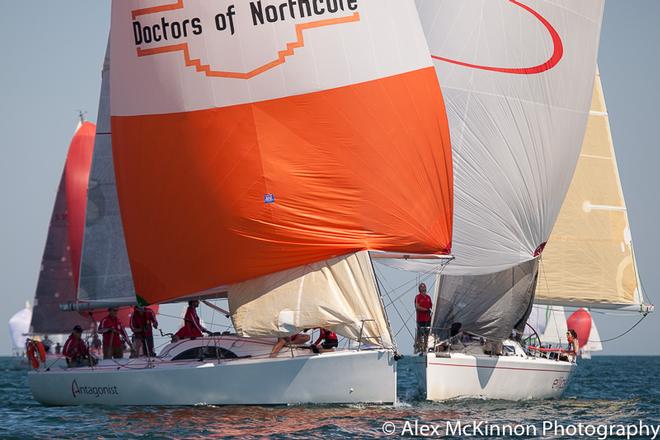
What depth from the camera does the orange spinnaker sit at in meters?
22.3

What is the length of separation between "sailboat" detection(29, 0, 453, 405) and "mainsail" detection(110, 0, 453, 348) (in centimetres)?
3

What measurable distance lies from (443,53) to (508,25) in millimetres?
1472

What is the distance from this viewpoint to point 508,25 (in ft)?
84.6

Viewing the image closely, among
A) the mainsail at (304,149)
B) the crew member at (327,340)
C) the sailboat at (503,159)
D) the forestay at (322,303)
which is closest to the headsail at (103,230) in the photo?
the mainsail at (304,149)

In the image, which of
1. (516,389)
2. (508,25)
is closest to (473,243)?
(516,389)

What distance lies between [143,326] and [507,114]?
864 centimetres

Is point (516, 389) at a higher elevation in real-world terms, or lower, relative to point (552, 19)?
lower

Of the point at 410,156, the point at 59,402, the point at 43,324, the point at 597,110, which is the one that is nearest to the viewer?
the point at 410,156

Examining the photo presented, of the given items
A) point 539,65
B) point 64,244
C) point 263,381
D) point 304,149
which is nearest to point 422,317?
point 263,381

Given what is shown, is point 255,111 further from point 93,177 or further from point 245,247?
point 93,177

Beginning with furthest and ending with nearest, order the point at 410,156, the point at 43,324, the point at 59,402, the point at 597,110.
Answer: the point at 43,324 → the point at 597,110 → the point at 59,402 → the point at 410,156

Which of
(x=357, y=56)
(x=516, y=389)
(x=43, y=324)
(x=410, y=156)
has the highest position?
(x=357, y=56)

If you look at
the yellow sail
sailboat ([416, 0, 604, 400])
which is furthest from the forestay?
the yellow sail

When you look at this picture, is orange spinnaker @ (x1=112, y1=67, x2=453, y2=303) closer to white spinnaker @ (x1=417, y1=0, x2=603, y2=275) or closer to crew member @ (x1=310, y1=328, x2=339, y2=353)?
crew member @ (x1=310, y1=328, x2=339, y2=353)
